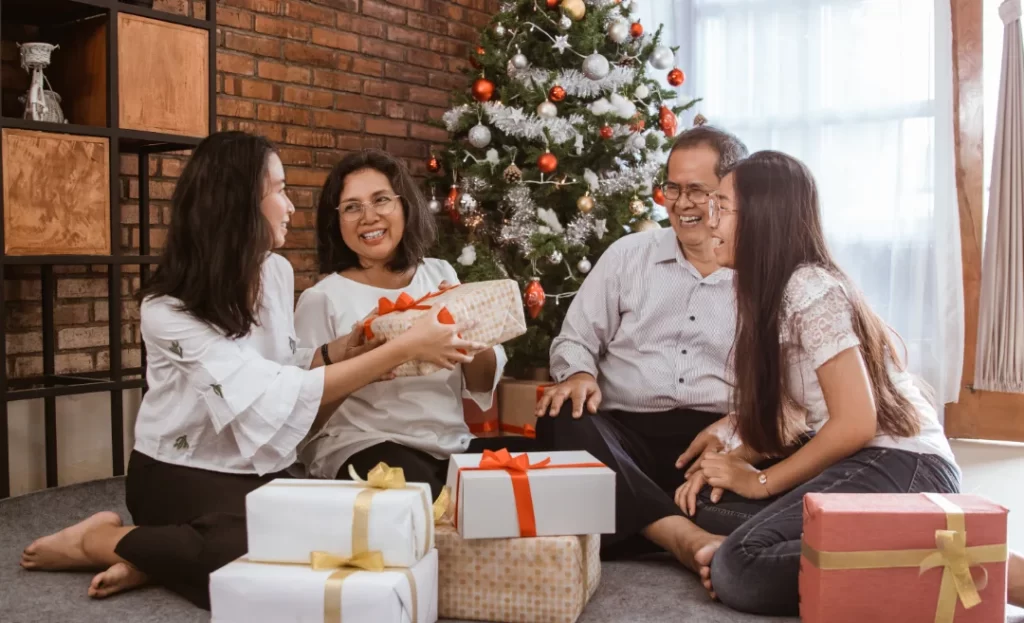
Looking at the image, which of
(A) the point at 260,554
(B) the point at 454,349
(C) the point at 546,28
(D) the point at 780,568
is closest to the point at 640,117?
(C) the point at 546,28

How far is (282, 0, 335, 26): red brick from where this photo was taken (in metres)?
3.76

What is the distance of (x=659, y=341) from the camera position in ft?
7.96

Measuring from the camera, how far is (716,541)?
195 centimetres

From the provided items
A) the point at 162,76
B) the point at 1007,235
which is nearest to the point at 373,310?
the point at 162,76

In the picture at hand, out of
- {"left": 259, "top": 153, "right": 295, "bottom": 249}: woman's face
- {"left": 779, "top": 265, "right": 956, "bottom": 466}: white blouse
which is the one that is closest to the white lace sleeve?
{"left": 779, "top": 265, "right": 956, "bottom": 466}: white blouse

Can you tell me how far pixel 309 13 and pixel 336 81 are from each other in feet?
0.96

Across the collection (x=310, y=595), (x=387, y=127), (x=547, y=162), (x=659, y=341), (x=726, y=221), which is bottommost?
(x=310, y=595)

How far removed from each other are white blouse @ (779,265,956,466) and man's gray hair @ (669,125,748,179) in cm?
58

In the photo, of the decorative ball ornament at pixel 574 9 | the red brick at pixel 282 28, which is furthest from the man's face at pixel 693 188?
the red brick at pixel 282 28

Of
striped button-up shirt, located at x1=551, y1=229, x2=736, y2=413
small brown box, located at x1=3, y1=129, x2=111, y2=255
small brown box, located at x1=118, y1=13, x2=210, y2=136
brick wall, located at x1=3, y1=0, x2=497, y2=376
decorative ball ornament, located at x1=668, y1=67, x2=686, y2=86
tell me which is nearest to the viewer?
striped button-up shirt, located at x1=551, y1=229, x2=736, y2=413

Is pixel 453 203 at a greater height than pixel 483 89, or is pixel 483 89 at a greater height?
pixel 483 89

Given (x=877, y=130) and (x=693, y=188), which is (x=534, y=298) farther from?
(x=877, y=130)

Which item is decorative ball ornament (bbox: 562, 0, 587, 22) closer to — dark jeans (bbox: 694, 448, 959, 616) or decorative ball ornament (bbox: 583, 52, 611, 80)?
decorative ball ornament (bbox: 583, 52, 611, 80)

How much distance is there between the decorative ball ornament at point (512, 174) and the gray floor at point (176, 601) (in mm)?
1963
